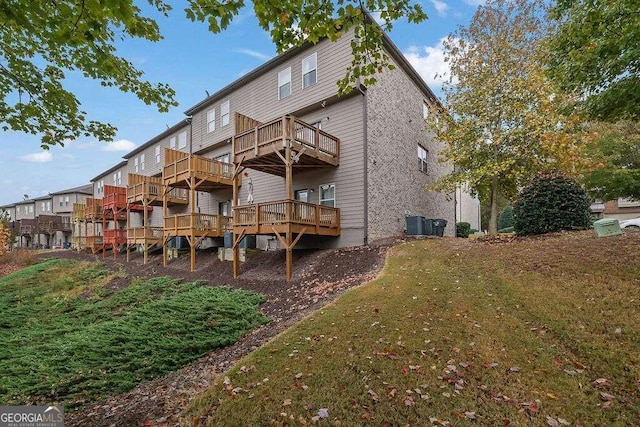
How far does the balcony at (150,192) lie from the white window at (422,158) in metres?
15.4

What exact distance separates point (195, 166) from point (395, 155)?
980 centimetres

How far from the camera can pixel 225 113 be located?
1945cm

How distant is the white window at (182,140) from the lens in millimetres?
23225

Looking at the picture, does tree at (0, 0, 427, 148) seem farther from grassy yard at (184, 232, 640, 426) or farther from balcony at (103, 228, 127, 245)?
balcony at (103, 228, 127, 245)

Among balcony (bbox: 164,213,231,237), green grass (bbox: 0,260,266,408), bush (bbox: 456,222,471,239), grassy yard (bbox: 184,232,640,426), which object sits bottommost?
green grass (bbox: 0,260,266,408)

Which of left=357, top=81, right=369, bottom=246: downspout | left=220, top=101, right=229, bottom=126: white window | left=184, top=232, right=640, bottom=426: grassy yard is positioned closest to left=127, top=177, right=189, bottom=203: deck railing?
left=220, top=101, right=229, bottom=126: white window

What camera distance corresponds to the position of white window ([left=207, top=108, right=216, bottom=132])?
66.7 ft

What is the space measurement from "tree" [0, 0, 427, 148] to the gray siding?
7981mm

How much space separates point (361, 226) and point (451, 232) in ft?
38.3

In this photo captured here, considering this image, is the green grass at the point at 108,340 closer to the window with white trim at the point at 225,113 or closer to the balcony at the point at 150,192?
the balcony at the point at 150,192

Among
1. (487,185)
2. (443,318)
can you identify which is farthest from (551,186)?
(443,318)

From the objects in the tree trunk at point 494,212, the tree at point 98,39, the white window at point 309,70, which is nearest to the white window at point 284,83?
the white window at point 309,70

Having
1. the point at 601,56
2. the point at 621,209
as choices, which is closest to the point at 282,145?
the point at 601,56

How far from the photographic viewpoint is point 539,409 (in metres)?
3.64
